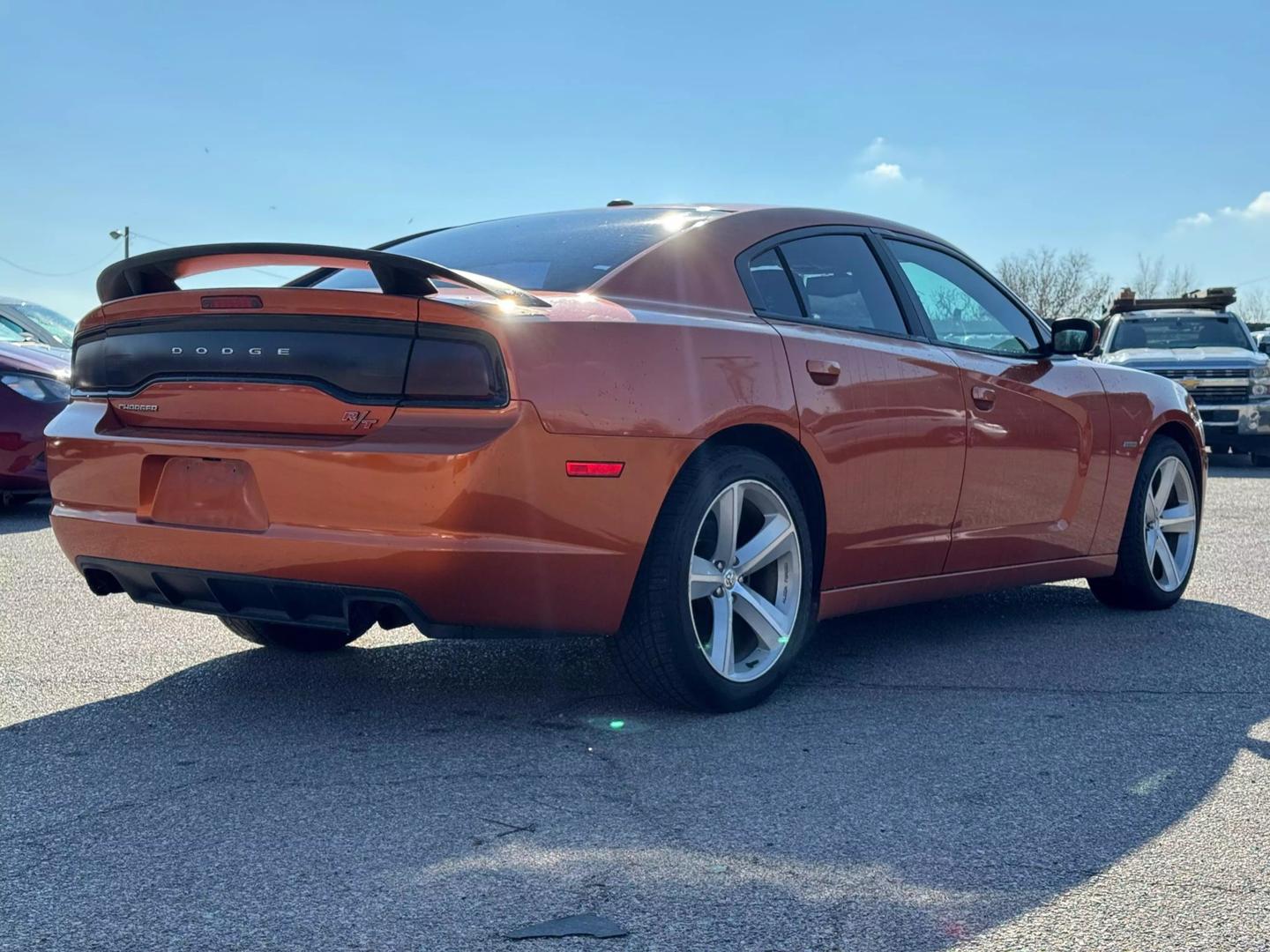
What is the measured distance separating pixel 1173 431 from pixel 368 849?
15.3ft

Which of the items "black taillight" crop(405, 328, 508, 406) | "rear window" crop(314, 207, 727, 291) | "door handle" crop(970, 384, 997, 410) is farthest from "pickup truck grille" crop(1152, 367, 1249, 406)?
"black taillight" crop(405, 328, 508, 406)

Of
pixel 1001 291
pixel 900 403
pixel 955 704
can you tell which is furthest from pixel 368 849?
pixel 1001 291

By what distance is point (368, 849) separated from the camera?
2840 millimetres

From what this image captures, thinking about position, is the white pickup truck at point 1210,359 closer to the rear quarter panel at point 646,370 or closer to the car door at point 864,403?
the car door at point 864,403

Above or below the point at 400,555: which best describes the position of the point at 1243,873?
below

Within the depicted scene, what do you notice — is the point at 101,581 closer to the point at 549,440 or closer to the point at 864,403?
the point at 549,440

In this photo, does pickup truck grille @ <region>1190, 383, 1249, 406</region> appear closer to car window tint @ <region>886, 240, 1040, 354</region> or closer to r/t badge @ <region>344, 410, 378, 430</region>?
car window tint @ <region>886, 240, 1040, 354</region>

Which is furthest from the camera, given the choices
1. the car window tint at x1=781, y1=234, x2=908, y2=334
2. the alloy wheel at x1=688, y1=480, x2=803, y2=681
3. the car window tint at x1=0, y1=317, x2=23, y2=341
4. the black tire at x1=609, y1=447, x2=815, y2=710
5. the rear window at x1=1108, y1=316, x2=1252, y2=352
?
the rear window at x1=1108, y1=316, x2=1252, y2=352

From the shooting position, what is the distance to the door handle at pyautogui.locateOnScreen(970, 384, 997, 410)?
4.95m

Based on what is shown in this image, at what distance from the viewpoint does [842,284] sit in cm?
470

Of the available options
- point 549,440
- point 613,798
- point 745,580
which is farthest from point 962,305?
point 613,798

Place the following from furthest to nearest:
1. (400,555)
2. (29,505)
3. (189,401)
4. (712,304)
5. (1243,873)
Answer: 1. (29,505)
2. (712,304)
3. (189,401)
4. (400,555)
5. (1243,873)

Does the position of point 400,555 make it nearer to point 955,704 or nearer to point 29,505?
point 955,704

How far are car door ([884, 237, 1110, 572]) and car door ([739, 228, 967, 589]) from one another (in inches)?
5.8
